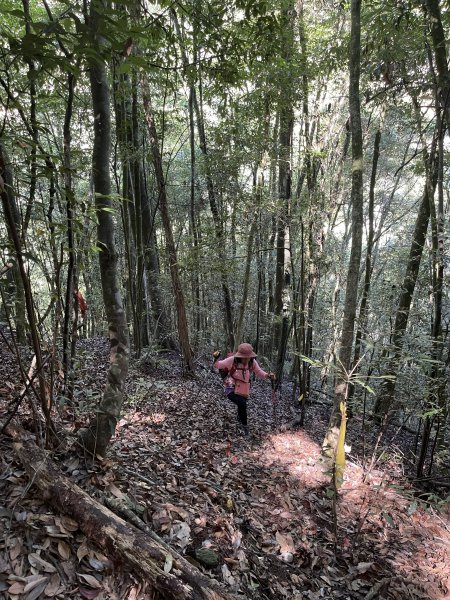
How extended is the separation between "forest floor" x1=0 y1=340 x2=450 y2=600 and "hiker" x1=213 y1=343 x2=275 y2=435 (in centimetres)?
51

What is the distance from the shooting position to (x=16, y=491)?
2730mm

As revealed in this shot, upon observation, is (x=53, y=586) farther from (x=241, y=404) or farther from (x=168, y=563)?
(x=241, y=404)

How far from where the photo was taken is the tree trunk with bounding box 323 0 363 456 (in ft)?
17.8

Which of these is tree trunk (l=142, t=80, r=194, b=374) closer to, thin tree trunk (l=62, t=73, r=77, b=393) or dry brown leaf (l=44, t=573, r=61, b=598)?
thin tree trunk (l=62, t=73, r=77, b=393)

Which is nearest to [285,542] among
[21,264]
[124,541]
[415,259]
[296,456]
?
[124,541]

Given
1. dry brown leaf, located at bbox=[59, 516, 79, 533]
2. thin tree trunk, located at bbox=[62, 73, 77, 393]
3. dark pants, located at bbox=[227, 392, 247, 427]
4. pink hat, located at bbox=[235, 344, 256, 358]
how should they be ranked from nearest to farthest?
1. dry brown leaf, located at bbox=[59, 516, 79, 533]
2. thin tree trunk, located at bbox=[62, 73, 77, 393]
3. pink hat, located at bbox=[235, 344, 256, 358]
4. dark pants, located at bbox=[227, 392, 247, 427]

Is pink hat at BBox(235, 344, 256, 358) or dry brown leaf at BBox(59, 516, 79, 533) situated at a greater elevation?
pink hat at BBox(235, 344, 256, 358)

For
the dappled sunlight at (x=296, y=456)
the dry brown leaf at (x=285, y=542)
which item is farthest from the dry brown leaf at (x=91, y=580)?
the dappled sunlight at (x=296, y=456)

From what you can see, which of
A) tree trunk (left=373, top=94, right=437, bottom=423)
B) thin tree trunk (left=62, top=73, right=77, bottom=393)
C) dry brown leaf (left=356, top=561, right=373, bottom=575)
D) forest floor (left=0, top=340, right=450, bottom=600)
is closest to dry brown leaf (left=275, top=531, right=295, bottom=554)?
forest floor (left=0, top=340, right=450, bottom=600)

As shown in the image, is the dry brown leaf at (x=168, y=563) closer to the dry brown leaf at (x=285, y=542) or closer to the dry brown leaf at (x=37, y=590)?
the dry brown leaf at (x=37, y=590)

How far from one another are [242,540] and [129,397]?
286 centimetres

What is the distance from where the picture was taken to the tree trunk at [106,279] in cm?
328

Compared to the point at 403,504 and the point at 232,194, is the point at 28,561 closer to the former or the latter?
the point at 403,504

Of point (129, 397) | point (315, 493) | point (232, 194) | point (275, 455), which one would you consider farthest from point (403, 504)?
point (232, 194)
